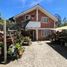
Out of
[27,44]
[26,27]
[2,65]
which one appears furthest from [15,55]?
[26,27]

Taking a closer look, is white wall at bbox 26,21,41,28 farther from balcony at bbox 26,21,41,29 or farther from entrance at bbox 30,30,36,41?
entrance at bbox 30,30,36,41

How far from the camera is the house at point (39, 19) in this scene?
39.2 metres

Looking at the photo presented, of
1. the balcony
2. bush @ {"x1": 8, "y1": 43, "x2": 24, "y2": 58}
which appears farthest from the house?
bush @ {"x1": 8, "y1": 43, "x2": 24, "y2": 58}

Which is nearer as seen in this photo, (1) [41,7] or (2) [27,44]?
(2) [27,44]

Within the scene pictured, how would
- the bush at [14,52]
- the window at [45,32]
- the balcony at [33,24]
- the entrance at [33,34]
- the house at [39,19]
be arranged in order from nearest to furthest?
the bush at [14,52], the balcony at [33,24], the house at [39,19], the entrance at [33,34], the window at [45,32]

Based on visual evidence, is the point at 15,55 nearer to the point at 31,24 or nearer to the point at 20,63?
the point at 20,63

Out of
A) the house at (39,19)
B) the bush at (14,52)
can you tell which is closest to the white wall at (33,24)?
the house at (39,19)

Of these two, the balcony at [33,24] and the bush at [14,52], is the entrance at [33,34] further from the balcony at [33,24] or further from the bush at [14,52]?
the bush at [14,52]

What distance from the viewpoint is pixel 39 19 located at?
132 ft

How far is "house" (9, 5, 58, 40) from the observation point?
129 ft

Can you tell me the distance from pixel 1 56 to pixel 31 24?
2197cm

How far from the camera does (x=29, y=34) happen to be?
3903cm

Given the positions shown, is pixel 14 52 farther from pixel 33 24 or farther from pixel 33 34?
pixel 33 34

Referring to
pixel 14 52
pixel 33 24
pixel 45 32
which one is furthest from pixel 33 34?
pixel 14 52
